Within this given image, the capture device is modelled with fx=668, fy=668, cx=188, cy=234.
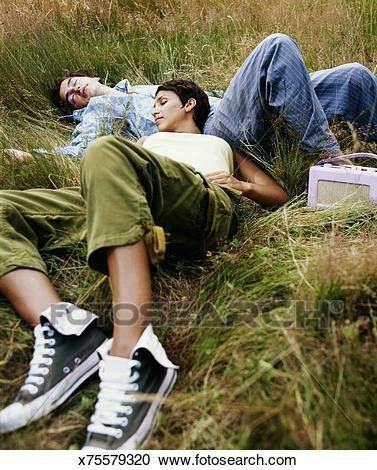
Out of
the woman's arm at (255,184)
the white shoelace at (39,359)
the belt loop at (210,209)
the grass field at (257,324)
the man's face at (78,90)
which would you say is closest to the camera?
the grass field at (257,324)

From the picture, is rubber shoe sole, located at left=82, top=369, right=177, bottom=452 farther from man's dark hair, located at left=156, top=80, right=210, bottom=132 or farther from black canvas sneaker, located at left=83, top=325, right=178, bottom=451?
man's dark hair, located at left=156, top=80, right=210, bottom=132

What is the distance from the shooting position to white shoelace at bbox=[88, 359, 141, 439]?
157cm

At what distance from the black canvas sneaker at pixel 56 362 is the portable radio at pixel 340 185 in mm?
1011

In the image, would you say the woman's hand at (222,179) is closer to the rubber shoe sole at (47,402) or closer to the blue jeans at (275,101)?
the blue jeans at (275,101)

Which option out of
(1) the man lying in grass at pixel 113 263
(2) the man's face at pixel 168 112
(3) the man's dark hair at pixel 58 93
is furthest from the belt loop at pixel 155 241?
(3) the man's dark hair at pixel 58 93

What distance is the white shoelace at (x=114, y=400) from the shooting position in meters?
1.57

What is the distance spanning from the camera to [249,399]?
5.05ft

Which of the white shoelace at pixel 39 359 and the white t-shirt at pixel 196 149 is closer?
the white shoelace at pixel 39 359

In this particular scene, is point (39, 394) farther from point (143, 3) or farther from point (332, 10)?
point (143, 3)

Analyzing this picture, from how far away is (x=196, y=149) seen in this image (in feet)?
8.02

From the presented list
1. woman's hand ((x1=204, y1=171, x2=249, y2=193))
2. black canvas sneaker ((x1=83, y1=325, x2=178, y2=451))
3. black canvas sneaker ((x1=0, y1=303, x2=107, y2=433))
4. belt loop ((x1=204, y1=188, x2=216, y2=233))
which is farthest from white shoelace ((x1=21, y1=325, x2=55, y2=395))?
woman's hand ((x1=204, y1=171, x2=249, y2=193))

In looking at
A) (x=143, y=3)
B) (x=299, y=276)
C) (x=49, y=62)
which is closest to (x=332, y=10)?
(x=143, y=3)

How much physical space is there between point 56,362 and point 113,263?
31cm

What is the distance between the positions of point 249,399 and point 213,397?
0.11 m
